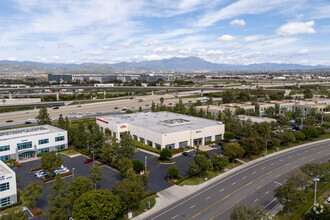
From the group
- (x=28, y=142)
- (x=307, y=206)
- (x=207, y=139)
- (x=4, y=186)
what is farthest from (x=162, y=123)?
(x=307, y=206)

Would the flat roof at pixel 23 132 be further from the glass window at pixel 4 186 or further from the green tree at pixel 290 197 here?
the green tree at pixel 290 197

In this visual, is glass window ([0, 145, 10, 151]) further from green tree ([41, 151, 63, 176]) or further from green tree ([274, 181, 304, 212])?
green tree ([274, 181, 304, 212])

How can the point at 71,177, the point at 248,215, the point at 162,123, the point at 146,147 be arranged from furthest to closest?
the point at 162,123 < the point at 146,147 < the point at 71,177 < the point at 248,215

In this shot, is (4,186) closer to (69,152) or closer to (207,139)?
(69,152)

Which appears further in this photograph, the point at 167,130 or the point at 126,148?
the point at 167,130

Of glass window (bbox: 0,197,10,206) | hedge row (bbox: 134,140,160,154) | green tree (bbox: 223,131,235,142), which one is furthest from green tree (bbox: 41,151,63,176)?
green tree (bbox: 223,131,235,142)

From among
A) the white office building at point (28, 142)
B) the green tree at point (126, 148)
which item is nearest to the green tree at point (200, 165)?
the green tree at point (126, 148)

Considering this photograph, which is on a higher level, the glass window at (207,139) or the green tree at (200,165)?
the green tree at (200,165)
